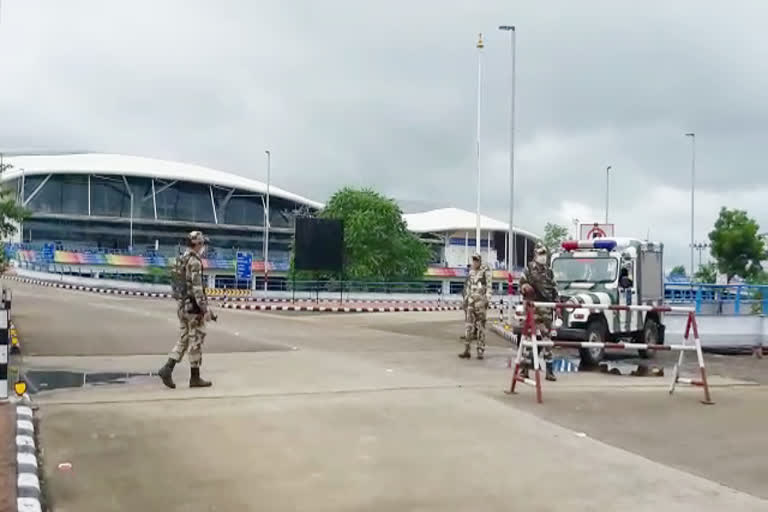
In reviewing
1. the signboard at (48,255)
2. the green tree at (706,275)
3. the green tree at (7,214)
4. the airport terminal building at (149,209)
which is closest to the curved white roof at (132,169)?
the airport terminal building at (149,209)

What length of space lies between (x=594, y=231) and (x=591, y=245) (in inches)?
109

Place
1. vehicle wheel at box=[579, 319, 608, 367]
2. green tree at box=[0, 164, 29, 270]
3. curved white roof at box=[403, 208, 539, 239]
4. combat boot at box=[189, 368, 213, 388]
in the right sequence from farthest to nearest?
1. curved white roof at box=[403, 208, 539, 239]
2. green tree at box=[0, 164, 29, 270]
3. vehicle wheel at box=[579, 319, 608, 367]
4. combat boot at box=[189, 368, 213, 388]

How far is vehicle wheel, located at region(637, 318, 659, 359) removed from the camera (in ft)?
53.1

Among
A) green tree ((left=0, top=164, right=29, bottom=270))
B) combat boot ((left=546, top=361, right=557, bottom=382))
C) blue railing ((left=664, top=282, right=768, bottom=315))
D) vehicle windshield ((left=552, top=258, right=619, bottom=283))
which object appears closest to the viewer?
combat boot ((left=546, top=361, right=557, bottom=382))

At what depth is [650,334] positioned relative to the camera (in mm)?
16453

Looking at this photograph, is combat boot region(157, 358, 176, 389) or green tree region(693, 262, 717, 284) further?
green tree region(693, 262, 717, 284)

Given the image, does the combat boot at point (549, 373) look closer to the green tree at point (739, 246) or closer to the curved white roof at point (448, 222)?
the green tree at point (739, 246)

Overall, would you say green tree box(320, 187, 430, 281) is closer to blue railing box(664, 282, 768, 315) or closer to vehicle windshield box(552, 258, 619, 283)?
blue railing box(664, 282, 768, 315)

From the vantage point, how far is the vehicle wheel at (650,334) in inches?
637

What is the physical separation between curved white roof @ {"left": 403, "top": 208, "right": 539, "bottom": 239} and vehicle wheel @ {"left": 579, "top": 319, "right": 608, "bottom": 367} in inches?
3577

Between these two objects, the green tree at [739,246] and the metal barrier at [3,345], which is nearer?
the metal barrier at [3,345]

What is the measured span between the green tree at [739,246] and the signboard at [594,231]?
2335 centimetres

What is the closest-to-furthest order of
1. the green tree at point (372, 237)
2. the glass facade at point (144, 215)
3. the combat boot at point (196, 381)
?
1. the combat boot at point (196, 381)
2. the green tree at point (372, 237)
3. the glass facade at point (144, 215)

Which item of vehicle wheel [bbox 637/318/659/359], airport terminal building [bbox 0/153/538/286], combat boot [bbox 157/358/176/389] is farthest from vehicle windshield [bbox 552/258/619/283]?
airport terminal building [bbox 0/153/538/286]
